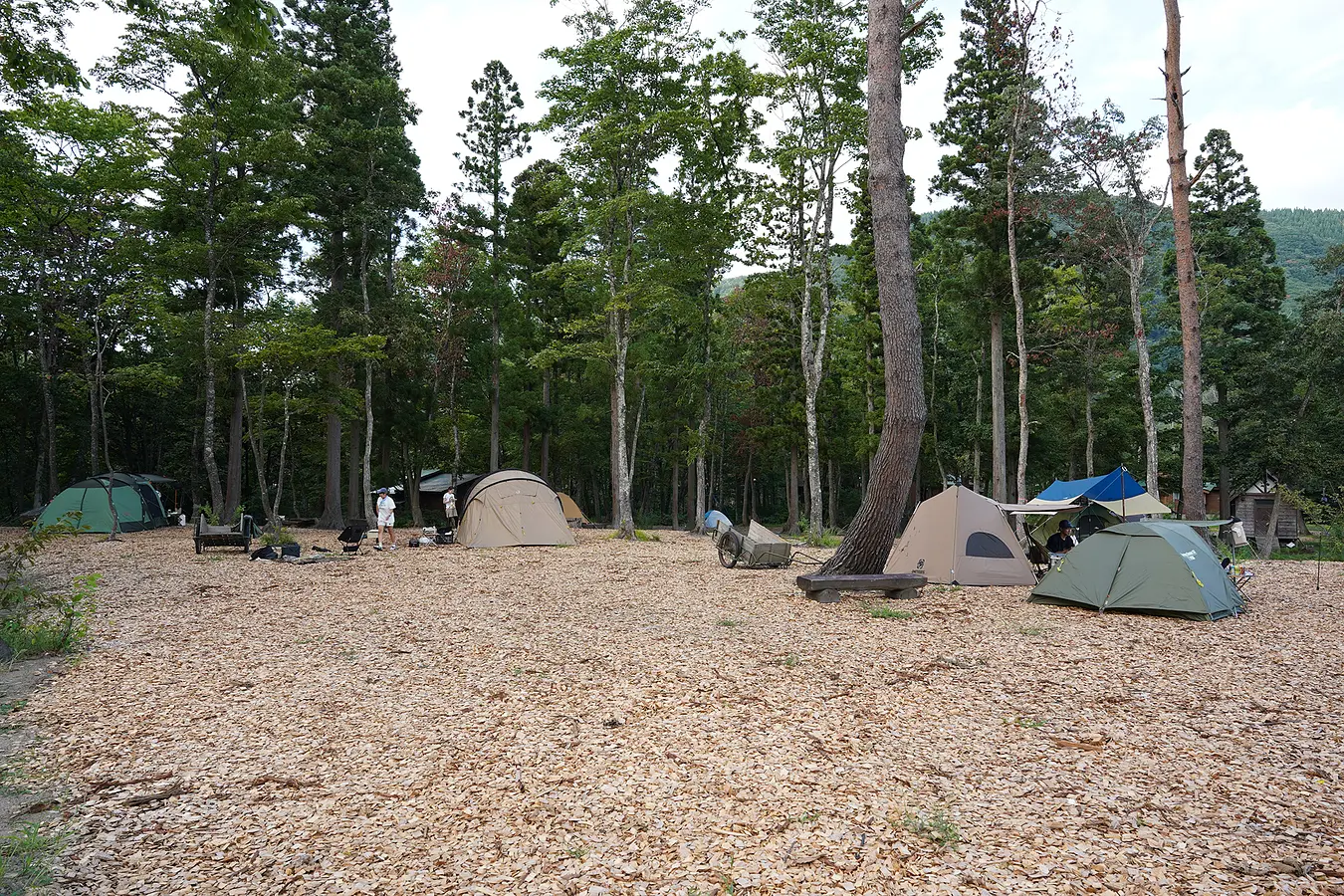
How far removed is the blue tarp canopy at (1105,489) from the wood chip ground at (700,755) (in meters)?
9.25

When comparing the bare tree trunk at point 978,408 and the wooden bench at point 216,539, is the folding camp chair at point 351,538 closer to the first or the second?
the wooden bench at point 216,539

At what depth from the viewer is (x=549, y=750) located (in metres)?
4.23

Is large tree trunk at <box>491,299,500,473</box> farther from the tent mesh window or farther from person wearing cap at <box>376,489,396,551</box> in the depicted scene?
the tent mesh window

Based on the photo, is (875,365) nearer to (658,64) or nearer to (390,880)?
(658,64)

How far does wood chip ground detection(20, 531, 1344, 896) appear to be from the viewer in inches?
119

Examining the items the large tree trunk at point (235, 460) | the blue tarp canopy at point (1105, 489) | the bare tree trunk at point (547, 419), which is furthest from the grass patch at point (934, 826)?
the bare tree trunk at point (547, 419)

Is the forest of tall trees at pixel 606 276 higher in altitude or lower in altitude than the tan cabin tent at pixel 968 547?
higher

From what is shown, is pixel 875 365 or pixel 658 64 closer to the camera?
pixel 658 64

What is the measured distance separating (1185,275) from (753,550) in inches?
348

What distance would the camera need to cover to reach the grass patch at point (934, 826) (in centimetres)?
318

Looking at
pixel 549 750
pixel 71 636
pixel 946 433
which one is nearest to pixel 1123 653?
pixel 549 750

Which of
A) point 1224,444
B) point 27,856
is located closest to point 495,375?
point 27,856

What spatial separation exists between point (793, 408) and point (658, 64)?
13294 millimetres

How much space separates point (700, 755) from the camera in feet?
13.6
